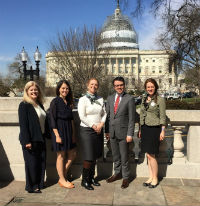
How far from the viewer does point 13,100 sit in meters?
5.63

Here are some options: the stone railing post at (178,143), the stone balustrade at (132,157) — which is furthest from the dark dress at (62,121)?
the stone railing post at (178,143)

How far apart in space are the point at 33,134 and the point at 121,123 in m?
1.53

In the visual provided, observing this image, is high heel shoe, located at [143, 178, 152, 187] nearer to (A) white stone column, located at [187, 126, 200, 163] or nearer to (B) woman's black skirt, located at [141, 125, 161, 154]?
(B) woman's black skirt, located at [141, 125, 161, 154]

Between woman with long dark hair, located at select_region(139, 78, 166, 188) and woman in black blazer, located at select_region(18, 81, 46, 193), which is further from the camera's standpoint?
woman with long dark hair, located at select_region(139, 78, 166, 188)

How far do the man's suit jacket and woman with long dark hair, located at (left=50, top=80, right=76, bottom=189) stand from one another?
73 cm

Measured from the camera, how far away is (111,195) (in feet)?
13.7

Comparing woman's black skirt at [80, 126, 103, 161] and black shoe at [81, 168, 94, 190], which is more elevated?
woman's black skirt at [80, 126, 103, 161]

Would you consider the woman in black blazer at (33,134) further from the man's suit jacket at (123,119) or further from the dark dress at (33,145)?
the man's suit jacket at (123,119)

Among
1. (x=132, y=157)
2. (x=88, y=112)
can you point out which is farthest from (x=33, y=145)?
(x=132, y=157)

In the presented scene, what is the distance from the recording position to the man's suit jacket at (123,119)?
4.36 metres

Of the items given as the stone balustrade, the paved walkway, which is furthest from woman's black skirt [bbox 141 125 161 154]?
the paved walkway

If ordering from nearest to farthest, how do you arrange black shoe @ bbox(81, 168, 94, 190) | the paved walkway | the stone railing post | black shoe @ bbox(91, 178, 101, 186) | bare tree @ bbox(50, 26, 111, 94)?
the paved walkway, black shoe @ bbox(81, 168, 94, 190), black shoe @ bbox(91, 178, 101, 186), the stone railing post, bare tree @ bbox(50, 26, 111, 94)

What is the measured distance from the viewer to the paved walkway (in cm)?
393

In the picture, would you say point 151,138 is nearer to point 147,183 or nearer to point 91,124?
point 147,183
